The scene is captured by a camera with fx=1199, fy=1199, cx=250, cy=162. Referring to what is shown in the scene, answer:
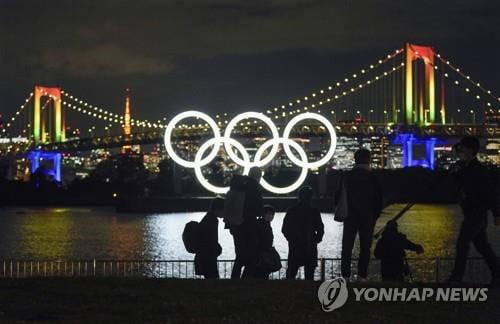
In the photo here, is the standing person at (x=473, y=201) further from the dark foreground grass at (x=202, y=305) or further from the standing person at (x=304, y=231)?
the standing person at (x=304, y=231)

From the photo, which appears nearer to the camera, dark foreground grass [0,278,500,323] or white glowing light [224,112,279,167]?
dark foreground grass [0,278,500,323]

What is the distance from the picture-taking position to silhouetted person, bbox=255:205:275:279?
1132cm

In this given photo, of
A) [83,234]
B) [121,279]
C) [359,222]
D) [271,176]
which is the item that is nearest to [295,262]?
[359,222]

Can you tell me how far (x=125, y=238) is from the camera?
3912cm

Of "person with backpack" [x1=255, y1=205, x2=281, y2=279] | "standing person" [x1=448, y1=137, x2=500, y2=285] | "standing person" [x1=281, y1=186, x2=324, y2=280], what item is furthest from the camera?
"standing person" [x1=281, y1=186, x2=324, y2=280]

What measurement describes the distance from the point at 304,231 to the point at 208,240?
94 cm

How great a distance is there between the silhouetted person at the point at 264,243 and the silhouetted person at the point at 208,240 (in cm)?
42

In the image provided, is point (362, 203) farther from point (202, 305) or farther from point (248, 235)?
point (202, 305)

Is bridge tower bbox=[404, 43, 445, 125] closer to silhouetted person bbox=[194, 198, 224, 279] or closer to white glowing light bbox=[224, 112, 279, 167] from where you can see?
white glowing light bbox=[224, 112, 279, 167]

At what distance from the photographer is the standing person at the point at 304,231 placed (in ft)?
38.5

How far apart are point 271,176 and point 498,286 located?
3070 inches

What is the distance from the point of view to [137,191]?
88.1 metres

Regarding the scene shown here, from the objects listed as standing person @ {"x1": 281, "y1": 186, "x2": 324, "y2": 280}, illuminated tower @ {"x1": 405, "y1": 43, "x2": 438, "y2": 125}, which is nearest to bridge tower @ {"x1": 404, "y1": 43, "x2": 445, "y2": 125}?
illuminated tower @ {"x1": 405, "y1": 43, "x2": 438, "y2": 125}

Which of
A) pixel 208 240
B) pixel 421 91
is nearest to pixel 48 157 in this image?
pixel 421 91
